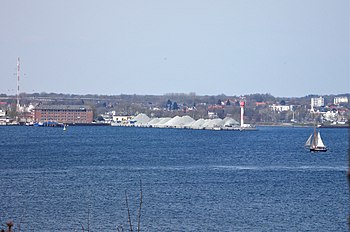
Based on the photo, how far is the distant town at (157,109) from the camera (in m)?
115

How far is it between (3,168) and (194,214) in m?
14.3

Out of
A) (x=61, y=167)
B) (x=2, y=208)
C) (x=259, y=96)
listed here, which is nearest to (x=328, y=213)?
(x=2, y=208)

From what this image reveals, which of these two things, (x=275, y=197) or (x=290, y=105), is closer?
(x=275, y=197)

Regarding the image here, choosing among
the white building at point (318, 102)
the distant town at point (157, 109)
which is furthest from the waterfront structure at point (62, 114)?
the white building at point (318, 102)

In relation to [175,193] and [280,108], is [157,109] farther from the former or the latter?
[175,193]

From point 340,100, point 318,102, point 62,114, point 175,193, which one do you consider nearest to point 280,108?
point 318,102

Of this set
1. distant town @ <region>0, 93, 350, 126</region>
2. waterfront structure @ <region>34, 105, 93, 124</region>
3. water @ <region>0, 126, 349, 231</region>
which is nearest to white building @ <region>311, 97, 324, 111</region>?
distant town @ <region>0, 93, 350, 126</region>

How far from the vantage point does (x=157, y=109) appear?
142250 mm

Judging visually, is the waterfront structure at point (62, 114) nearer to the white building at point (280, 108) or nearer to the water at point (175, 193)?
the white building at point (280, 108)

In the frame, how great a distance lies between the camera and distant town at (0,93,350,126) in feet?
378

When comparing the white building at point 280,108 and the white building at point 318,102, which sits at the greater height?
the white building at point 318,102

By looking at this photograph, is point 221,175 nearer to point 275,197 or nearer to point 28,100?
point 275,197

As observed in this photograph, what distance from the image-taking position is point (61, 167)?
3269 centimetres

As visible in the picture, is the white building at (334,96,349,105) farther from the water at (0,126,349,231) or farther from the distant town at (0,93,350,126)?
the water at (0,126,349,231)
